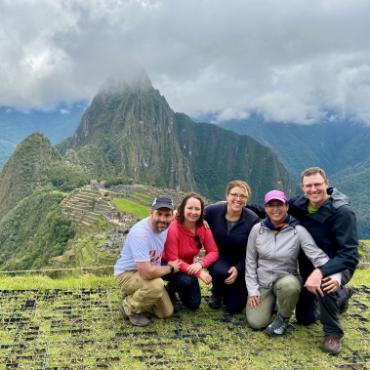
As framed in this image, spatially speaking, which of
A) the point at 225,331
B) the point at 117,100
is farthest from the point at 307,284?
the point at 117,100

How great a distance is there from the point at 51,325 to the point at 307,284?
2908 millimetres

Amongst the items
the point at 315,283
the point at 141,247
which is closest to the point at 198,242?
the point at 141,247

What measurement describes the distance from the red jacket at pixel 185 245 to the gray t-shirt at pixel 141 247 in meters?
0.11

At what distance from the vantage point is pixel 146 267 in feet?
14.0

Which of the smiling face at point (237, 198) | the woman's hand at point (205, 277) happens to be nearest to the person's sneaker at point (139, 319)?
the woman's hand at point (205, 277)

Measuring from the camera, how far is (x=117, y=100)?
164 metres

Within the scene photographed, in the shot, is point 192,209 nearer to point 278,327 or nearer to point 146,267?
point 146,267

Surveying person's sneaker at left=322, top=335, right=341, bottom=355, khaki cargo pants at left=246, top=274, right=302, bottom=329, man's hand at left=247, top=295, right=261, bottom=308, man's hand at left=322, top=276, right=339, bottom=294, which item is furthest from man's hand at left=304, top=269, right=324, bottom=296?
man's hand at left=247, top=295, right=261, bottom=308

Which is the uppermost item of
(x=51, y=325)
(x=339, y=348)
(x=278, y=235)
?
(x=278, y=235)

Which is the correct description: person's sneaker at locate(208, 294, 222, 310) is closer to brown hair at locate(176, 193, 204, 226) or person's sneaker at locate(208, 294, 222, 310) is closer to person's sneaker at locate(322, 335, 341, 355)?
brown hair at locate(176, 193, 204, 226)

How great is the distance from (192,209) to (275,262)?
1155 mm

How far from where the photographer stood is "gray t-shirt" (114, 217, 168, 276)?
4.30 m

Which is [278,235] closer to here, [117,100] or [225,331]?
[225,331]

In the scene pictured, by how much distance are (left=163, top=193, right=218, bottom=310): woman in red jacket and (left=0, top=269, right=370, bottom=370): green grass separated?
Answer: 44 centimetres
